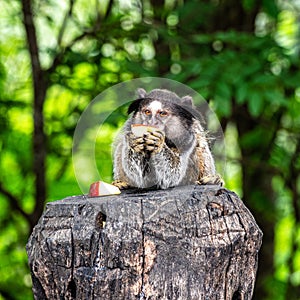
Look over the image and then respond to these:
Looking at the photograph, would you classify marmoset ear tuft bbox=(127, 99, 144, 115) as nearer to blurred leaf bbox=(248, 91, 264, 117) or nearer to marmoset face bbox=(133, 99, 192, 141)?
marmoset face bbox=(133, 99, 192, 141)

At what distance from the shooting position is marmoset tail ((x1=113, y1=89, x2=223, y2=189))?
2822 millimetres

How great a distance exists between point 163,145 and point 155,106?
0.16 m

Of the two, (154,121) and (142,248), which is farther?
(154,121)

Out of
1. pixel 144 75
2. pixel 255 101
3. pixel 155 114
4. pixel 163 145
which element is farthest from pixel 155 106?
pixel 144 75

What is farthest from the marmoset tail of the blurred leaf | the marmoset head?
the blurred leaf

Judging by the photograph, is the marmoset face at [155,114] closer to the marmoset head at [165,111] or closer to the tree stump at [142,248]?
the marmoset head at [165,111]

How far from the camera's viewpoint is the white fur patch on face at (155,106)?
2.84 m

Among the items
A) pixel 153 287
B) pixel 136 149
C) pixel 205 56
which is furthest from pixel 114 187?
pixel 205 56

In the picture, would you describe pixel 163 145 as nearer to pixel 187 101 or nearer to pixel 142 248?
pixel 187 101

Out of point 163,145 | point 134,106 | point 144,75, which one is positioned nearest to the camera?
point 163,145

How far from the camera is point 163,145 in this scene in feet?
9.25

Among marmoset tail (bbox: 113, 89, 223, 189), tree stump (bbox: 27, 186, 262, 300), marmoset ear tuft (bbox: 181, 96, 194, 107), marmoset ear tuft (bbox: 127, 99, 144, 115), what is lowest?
tree stump (bbox: 27, 186, 262, 300)

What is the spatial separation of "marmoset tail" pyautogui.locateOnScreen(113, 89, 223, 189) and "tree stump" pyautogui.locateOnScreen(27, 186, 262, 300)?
331 mm

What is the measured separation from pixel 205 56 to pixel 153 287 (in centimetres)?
293
